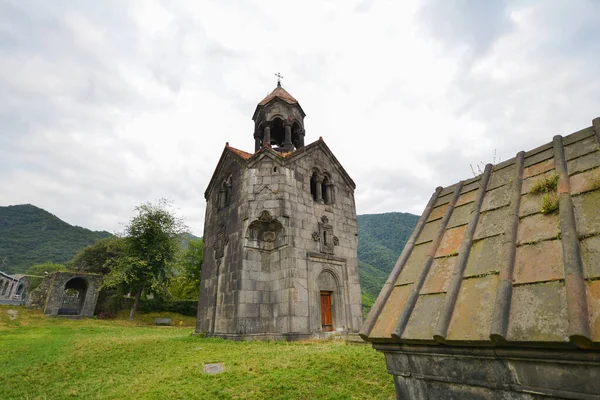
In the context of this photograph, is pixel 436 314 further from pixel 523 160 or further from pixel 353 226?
pixel 353 226

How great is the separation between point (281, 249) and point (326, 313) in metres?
3.24

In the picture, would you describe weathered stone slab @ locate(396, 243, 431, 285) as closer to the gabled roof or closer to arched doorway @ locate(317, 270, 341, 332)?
arched doorway @ locate(317, 270, 341, 332)

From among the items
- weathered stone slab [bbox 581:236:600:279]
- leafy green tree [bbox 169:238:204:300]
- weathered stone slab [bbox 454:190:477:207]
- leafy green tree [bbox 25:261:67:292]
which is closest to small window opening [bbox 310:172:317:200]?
weathered stone slab [bbox 454:190:477:207]

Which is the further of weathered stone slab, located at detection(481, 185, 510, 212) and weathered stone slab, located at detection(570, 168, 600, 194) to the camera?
weathered stone slab, located at detection(481, 185, 510, 212)

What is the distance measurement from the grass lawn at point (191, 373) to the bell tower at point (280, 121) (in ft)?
32.4

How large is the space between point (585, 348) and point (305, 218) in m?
11.3

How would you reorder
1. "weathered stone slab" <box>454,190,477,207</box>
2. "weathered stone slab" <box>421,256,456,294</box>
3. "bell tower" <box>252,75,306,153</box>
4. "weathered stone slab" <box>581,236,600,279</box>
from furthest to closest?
1. "bell tower" <box>252,75,306,153</box>
2. "weathered stone slab" <box>454,190,477,207</box>
3. "weathered stone slab" <box>421,256,456,294</box>
4. "weathered stone slab" <box>581,236,600,279</box>

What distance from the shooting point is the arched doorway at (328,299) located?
1207 cm

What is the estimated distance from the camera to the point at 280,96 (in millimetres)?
16031

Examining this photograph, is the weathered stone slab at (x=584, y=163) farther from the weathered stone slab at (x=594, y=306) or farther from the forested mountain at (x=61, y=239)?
the forested mountain at (x=61, y=239)

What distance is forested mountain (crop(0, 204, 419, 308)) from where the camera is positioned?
57844 millimetres

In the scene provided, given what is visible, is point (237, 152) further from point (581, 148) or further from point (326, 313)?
point (581, 148)

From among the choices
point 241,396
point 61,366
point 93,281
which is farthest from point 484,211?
point 93,281

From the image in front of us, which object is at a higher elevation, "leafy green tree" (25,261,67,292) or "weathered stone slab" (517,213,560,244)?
"leafy green tree" (25,261,67,292)
